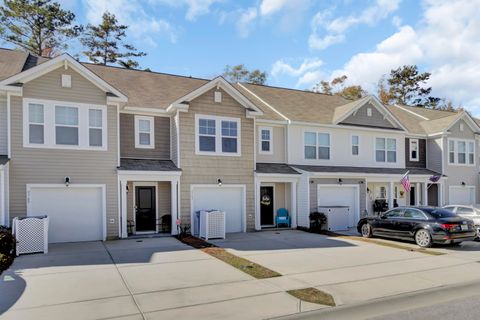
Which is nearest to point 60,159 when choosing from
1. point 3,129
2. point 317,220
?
point 3,129

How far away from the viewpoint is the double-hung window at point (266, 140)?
19391 mm

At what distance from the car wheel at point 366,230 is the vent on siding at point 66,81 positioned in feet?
42.7

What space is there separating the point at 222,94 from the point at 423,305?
1236 cm

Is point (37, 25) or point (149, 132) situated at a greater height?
point (37, 25)

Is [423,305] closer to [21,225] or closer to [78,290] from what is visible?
[78,290]

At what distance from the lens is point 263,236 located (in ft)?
52.8

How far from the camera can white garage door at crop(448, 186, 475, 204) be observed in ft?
80.6

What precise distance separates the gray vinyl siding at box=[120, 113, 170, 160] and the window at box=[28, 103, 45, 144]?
326 centimetres

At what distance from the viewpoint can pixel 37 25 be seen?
106ft

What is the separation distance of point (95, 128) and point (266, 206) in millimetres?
9150

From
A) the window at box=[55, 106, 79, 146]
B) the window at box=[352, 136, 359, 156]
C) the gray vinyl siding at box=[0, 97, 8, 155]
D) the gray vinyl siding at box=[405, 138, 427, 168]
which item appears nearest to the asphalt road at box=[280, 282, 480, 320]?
the window at box=[55, 106, 79, 146]

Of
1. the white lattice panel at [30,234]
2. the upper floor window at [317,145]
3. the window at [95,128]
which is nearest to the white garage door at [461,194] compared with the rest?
the upper floor window at [317,145]

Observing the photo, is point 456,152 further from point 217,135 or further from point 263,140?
point 217,135

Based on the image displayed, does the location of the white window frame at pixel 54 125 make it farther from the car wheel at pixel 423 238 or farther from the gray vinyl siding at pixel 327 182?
the car wheel at pixel 423 238
